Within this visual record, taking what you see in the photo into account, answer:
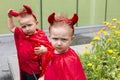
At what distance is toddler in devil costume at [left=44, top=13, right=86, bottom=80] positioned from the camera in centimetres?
242

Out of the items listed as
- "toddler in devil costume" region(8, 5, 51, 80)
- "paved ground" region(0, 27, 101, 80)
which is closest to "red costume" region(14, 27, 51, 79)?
"toddler in devil costume" region(8, 5, 51, 80)

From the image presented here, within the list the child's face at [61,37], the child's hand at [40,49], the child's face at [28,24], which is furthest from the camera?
the child's face at [28,24]

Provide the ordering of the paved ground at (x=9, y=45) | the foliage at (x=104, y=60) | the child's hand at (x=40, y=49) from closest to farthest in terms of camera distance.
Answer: the child's hand at (x=40, y=49), the foliage at (x=104, y=60), the paved ground at (x=9, y=45)

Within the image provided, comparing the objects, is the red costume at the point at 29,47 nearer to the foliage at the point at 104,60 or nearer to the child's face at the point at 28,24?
the child's face at the point at 28,24

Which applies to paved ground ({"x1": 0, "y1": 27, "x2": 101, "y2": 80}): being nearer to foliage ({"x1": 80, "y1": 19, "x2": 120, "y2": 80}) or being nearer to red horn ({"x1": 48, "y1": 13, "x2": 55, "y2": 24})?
foliage ({"x1": 80, "y1": 19, "x2": 120, "y2": 80})

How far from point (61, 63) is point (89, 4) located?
25.7ft

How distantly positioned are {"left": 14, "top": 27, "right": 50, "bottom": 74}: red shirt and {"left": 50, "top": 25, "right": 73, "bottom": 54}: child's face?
74 cm

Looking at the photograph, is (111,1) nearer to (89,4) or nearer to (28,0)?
(89,4)

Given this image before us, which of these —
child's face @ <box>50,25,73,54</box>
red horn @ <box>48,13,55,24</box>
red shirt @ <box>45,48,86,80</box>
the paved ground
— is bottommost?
the paved ground

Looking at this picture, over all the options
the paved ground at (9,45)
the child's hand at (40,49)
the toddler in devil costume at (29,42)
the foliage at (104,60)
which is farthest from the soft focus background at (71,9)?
the child's hand at (40,49)

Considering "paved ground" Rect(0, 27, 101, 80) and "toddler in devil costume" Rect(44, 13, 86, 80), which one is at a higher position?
"toddler in devil costume" Rect(44, 13, 86, 80)

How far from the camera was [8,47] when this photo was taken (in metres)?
7.92

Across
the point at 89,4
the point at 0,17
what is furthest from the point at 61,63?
the point at 89,4

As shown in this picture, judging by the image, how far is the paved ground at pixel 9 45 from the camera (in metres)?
5.66
